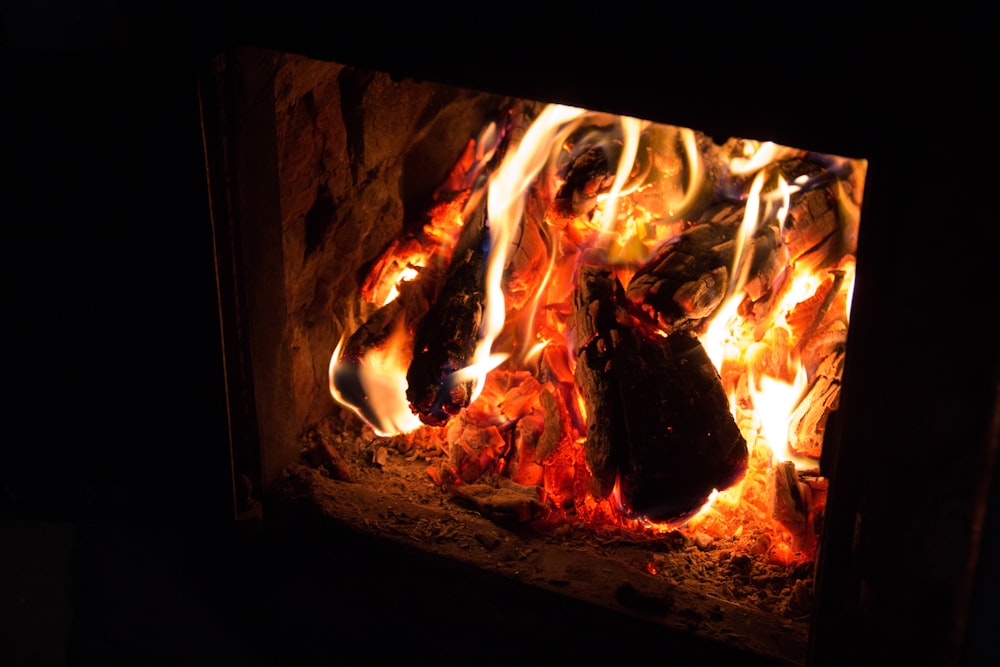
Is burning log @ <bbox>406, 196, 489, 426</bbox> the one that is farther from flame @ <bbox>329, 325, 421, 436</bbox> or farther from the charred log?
the charred log

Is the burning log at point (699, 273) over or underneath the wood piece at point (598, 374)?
over

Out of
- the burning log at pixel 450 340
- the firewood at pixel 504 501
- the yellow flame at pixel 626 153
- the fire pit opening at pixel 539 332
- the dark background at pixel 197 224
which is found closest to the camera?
the dark background at pixel 197 224

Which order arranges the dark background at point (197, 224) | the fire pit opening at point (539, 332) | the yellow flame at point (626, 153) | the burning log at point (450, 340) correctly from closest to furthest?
the dark background at point (197, 224)
the fire pit opening at point (539, 332)
the burning log at point (450, 340)
the yellow flame at point (626, 153)

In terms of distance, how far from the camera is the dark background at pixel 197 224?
1155 millimetres

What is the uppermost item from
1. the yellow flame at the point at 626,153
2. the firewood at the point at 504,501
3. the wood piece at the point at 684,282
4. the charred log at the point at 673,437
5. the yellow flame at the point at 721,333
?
the yellow flame at the point at 626,153

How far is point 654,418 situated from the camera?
5.77ft

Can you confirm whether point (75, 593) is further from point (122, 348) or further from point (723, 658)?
point (723, 658)

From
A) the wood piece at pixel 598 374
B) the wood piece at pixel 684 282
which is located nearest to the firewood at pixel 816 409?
the wood piece at pixel 684 282

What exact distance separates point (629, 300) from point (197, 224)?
0.95m

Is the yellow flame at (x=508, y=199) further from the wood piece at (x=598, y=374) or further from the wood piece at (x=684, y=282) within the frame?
the wood piece at (x=684, y=282)

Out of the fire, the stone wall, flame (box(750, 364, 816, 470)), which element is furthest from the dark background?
flame (box(750, 364, 816, 470))

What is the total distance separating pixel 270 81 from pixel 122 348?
65 centimetres

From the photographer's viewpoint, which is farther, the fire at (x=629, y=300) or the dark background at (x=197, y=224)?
the fire at (x=629, y=300)

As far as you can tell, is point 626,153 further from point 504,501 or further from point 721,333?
point 504,501
